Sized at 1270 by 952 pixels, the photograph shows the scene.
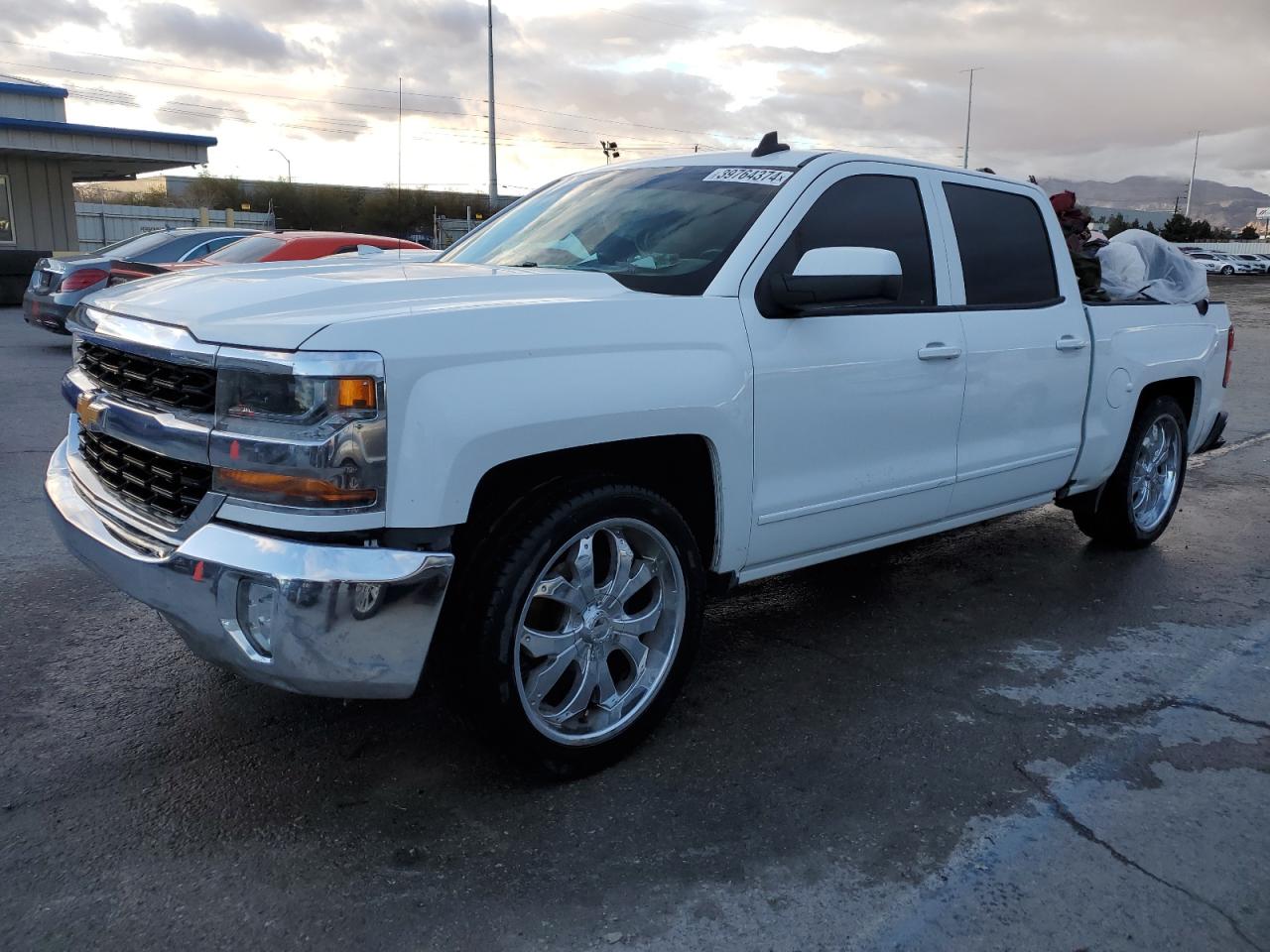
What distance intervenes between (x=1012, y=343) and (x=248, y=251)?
356 inches

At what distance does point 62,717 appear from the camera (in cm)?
342

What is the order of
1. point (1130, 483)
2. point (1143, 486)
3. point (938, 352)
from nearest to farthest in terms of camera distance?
point (938, 352)
point (1130, 483)
point (1143, 486)

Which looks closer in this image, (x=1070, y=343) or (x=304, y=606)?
(x=304, y=606)

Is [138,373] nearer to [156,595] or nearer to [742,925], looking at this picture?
[156,595]

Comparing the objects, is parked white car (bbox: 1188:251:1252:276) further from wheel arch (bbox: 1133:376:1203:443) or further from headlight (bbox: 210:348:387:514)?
headlight (bbox: 210:348:387:514)

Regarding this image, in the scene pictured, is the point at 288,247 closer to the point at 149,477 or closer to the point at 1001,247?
the point at 1001,247

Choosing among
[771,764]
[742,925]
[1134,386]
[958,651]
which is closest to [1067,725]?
[958,651]

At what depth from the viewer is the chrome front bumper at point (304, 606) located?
2.54m

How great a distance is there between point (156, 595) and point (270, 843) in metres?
0.71

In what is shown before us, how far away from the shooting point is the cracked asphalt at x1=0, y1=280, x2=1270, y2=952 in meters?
2.53

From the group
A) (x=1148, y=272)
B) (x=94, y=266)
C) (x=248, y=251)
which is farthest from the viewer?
(x=94, y=266)

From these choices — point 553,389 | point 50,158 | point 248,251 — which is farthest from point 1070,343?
point 50,158

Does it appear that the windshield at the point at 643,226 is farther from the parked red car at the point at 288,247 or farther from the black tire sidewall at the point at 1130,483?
the parked red car at the point at 288,247

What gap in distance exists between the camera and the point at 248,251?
1124cm
